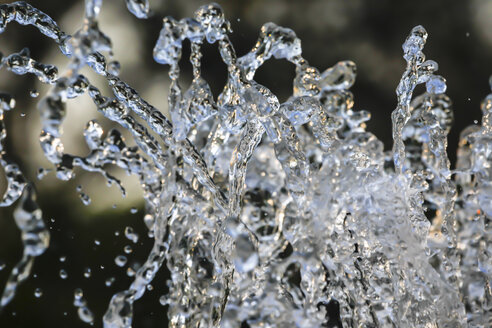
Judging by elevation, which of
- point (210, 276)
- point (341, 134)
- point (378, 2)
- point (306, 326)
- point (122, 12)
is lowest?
point (306, 326)

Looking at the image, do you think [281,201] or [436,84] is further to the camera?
[281,201]

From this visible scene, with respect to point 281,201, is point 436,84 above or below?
above

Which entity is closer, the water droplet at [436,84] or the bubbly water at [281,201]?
the bubbly water at [281,201]

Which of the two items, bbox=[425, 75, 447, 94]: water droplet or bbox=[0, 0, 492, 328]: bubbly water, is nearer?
bbox=[0, 0, 492, 328]: bubbly water

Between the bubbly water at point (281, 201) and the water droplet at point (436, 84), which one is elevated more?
the water droplet at point (436, 84)

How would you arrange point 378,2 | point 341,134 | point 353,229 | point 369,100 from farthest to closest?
point 378,2, point 369,100, point 341,134, point 353,229

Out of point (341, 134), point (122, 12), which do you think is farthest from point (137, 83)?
point (341, 134)

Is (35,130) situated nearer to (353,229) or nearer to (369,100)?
(369,100)

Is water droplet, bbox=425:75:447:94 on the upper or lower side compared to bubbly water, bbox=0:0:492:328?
upper
